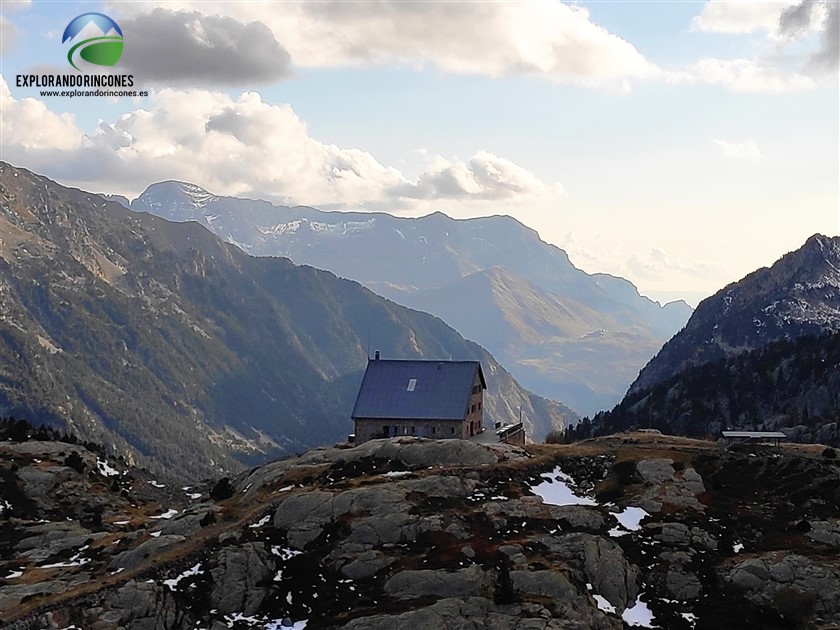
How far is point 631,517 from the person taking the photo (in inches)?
2992

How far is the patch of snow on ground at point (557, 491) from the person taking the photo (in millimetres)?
80419

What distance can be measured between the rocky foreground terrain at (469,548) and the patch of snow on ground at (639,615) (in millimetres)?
162

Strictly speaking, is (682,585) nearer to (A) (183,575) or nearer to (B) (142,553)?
(A) (183,575)

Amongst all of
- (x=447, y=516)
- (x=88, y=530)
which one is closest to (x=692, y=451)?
(x=447, y=516)

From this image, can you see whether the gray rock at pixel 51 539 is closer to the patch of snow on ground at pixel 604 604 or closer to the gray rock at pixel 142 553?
the gray rock at pixel 142 553

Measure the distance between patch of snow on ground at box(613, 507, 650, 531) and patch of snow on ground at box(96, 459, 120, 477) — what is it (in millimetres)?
80990

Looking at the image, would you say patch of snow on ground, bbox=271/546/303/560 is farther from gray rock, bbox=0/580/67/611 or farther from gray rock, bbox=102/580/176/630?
gray rock, bbox=0/580/67/611

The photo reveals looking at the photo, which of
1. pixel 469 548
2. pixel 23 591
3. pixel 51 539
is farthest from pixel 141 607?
pixel 51 539

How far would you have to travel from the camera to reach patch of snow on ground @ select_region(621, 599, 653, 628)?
6119 cm

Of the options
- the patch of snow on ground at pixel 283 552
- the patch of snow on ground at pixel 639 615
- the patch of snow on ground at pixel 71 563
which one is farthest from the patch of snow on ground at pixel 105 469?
the patch of snow on ground at pixel 639 615

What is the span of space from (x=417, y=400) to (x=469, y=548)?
57.2 metres

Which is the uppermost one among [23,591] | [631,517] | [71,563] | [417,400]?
[417,400]

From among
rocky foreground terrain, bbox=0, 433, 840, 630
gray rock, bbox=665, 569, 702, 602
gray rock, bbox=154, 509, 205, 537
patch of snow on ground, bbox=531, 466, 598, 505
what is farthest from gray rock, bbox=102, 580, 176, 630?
gray rock, bbox=665, 569, 702, 602

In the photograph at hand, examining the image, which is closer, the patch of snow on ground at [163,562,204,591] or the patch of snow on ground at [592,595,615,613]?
the patch of snow on ground at [592,595,615,613]
